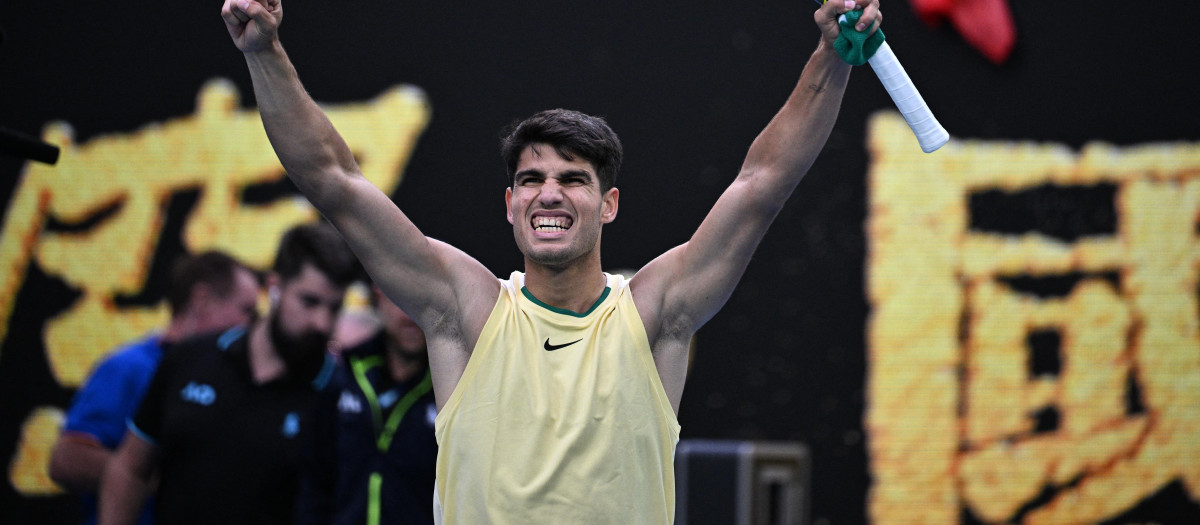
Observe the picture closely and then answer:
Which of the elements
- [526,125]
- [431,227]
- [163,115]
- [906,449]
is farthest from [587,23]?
[526,125]

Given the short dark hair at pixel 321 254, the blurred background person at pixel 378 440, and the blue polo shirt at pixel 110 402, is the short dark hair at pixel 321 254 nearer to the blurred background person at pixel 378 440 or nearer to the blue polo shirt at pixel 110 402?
the blurred background person at pixel 378 440

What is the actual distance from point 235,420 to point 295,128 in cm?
181

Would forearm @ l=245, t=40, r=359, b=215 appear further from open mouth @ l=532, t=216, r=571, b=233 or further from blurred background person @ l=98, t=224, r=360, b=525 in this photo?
blurred background person @ l=98, t=224, r=360, b=525

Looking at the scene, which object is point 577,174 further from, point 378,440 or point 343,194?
point 378,440

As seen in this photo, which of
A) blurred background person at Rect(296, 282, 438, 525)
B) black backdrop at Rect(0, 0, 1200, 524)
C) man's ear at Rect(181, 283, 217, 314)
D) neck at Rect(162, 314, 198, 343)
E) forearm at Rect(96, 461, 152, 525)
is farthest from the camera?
black backdrop at Rect(0, 0, 1200, 524)

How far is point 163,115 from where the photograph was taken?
5.30 metres

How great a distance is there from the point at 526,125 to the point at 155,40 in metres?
3.69

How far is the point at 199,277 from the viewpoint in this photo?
14.8 ft

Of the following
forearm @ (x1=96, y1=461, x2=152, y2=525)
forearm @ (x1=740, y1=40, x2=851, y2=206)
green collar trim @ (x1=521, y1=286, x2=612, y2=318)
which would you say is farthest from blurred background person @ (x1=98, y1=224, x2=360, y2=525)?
forearm @ (x1=740, y1=40, x2=851, y2=206)

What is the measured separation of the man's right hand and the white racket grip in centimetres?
105

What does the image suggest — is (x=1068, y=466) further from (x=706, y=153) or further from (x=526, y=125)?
(x=526, y=125)

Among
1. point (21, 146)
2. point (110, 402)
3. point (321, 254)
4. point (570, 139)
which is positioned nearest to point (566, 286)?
point (570, 139)

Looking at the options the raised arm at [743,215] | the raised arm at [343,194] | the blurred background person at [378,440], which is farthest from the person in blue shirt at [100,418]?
the raised arm at [743,215]

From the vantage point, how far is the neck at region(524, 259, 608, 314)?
87.7 inches
